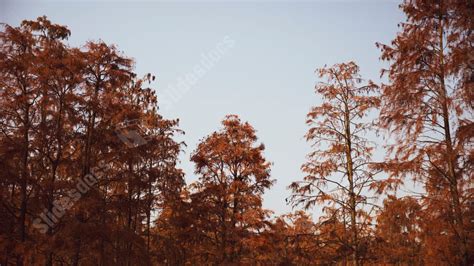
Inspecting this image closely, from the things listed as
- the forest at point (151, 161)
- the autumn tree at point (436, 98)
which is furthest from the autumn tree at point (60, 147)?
the autumn tree at point (436, 98)

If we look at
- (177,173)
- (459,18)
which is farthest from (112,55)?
(459,18)

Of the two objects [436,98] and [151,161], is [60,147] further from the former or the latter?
[436,98]

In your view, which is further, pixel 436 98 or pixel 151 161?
pixel 151 161

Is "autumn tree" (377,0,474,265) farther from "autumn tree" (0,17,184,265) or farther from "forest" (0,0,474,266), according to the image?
"autumn tree" (0,17,184,265)

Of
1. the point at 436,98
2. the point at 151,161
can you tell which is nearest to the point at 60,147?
the point at 151,161

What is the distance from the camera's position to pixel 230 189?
20.5m

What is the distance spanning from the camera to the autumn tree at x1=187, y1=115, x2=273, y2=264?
19469 mm

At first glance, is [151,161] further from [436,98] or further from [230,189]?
[436,98]

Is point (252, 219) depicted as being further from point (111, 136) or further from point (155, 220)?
point (111, 136)

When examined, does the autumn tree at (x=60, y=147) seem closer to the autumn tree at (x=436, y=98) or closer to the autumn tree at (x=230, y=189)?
the autumn tree at (x=230, y=189)

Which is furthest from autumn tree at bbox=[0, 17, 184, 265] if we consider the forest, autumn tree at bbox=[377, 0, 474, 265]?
autumn tree at bbox=[377, 0, 474, 265]

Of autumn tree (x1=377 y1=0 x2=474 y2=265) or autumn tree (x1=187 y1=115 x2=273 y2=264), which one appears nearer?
autumn tree (x1=377 y1=0 x2=474 y2=265)

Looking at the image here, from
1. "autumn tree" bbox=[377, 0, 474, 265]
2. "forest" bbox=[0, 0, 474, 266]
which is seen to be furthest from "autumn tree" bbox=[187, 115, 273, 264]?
"autumn tree" bbox=[377, 0, 474, 265]

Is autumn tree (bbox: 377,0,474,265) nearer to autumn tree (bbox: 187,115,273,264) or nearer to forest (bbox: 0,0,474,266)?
forest (bbox: 0,0,474,266)
